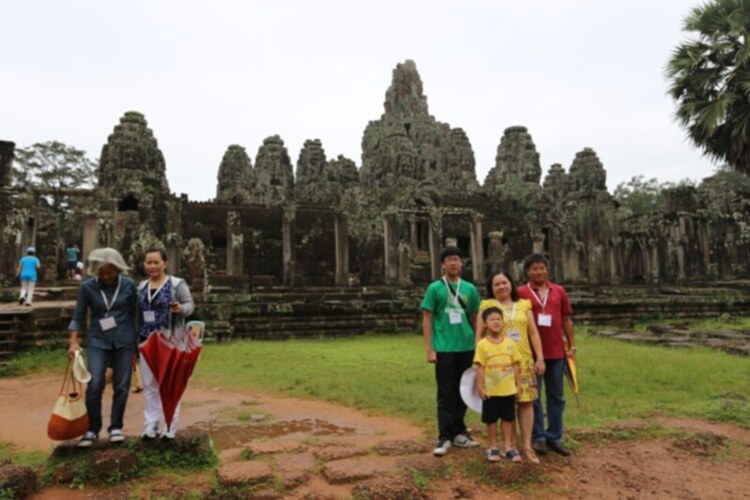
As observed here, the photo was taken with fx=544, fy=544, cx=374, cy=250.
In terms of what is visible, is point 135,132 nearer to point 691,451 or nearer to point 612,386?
point 612,386

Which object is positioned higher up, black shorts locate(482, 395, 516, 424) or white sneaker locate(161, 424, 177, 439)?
black shorts locate(482, 395, 516, 424)

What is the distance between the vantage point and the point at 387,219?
18.7 meters

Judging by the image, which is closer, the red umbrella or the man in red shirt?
the red umbrella

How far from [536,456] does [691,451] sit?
1418mm

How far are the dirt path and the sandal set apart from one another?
70 mm

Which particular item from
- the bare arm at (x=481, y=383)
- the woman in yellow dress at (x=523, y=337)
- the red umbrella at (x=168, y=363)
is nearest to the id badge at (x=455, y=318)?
the woman in yellow dress at (x=523, y=337)

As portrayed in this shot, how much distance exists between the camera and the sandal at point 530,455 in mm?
3726

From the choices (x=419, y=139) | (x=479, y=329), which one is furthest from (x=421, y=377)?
(x=419, y=139)

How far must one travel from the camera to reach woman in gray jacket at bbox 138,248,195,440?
3.76 m

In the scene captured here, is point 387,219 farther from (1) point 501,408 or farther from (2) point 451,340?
(1) point 501,408

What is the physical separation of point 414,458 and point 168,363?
1831mm

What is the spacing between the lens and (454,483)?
350 cm

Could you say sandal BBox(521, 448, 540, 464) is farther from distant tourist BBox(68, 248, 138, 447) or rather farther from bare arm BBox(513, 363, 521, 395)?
distant tourist BBox(68, 248, 138, 447)

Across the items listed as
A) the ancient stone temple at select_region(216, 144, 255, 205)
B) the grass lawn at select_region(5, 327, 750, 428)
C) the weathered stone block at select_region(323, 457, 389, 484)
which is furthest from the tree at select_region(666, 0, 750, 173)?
the ancient stone temple at select_region(216, 144, 255, 205)
